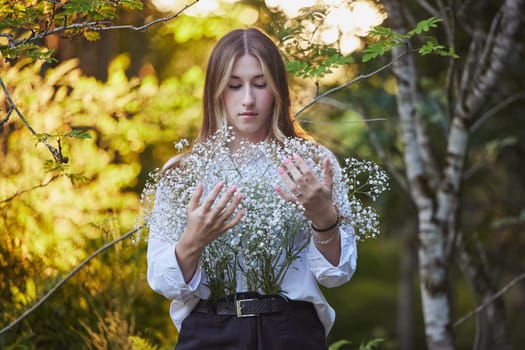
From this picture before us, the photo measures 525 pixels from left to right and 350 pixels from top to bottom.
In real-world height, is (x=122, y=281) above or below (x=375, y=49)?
below

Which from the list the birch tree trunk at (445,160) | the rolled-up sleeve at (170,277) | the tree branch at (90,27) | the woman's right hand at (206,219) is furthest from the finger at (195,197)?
the birch tree trunk at (445,160)

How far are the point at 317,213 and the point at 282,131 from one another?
585mm

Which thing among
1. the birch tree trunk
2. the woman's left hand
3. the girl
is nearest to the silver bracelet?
the girl

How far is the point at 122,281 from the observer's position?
15.4 feet

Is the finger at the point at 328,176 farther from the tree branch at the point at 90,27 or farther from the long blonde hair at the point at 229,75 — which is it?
the tree branch at the point at 90,27

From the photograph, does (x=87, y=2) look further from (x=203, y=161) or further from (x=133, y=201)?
(x=133, y=201)

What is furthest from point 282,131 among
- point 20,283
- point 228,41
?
point 20,283

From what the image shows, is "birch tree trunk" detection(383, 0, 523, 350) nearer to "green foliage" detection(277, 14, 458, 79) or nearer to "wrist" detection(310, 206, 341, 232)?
"green foliage" detection(277, 14, 458, 79)

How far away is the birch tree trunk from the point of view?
4078 mm

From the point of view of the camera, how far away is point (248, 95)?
263 cm

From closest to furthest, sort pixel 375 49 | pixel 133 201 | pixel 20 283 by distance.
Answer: pixel 375 49 → pixel 20 283 → pixel 133 201

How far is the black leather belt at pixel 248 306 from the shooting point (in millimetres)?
2398

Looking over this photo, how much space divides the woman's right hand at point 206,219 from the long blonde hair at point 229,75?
1.71 feet

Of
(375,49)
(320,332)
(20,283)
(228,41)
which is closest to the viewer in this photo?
(320,332)
